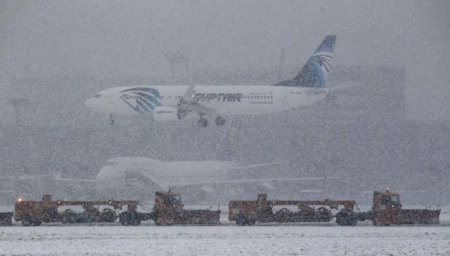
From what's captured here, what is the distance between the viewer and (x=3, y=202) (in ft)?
296

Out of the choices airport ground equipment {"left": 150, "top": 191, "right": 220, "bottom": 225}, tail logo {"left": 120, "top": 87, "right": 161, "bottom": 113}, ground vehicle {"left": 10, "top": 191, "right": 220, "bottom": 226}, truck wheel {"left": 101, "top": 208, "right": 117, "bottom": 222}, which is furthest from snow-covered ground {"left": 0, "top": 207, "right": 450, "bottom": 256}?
tail logo {"left": 120, "top": 87, "right": 161, "bottom": 113}

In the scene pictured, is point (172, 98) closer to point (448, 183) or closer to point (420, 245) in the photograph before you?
point (448, 183)

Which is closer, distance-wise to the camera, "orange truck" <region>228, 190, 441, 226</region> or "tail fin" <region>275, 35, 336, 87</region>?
"orange truck" <region>228, 190, 441, 226</region>

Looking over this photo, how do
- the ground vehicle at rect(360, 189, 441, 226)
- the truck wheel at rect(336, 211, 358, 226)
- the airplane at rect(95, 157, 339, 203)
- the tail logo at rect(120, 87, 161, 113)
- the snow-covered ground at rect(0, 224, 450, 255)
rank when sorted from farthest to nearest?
the tail logo at rect(120, 87, 161, 113) < the airplane at rect(95, 157, 339, 203) < the ground vehicle at rect(360, 189, 441, 226) < the truck wheel at rect(336, 211, 358, 226) < the snow-covered ground at rect(0, 224, 450, 255)

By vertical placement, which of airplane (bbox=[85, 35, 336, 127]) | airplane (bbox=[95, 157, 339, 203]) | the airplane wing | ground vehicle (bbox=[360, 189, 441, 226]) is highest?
airplane (bbox=[85, 35, 336, 127])

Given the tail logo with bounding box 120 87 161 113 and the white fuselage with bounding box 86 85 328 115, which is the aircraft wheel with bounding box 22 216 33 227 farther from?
the white fuselage with bounding box 86 85 328 115

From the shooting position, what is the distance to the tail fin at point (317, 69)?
98188 millimetres

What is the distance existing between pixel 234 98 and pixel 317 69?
1175 centimetres

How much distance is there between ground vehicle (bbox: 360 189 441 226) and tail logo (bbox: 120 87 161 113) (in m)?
48.7

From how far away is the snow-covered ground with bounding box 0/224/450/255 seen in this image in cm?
3431

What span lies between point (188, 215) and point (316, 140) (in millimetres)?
90641

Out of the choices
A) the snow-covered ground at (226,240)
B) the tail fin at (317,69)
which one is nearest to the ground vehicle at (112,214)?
the snow-covered ground at (226,240)

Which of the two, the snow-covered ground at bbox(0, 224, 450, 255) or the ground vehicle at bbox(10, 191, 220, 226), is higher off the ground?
the ground vehicle at bbox(10, 191, 220, 226)

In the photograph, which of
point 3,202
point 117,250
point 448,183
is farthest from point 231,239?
point 448,183
